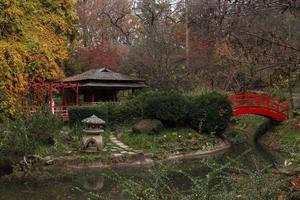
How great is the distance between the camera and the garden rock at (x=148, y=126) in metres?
20.1

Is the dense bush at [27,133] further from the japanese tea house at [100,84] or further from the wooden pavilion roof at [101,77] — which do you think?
the wooden pavilion roof at [101,77]

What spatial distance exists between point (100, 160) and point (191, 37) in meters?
22.0

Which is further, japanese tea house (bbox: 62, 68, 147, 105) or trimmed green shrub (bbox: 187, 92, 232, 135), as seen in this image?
japanese tea house (bbox: 62, 68, 147, 105)

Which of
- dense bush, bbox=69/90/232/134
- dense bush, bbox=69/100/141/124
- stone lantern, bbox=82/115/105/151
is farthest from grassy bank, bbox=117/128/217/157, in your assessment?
stone lantern, bbox=82/115/105/151

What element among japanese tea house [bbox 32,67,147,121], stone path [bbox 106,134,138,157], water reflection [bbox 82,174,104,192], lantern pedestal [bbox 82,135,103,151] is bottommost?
water reflection [bbox 82,174,104,192]

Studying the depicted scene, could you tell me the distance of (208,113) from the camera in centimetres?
2134

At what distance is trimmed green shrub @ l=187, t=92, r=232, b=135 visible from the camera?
70.0ft

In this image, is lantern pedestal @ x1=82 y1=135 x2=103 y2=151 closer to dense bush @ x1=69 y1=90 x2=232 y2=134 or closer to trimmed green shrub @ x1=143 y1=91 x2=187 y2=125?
dense bush @ x1=69 y1=90 x2=232 y2=134

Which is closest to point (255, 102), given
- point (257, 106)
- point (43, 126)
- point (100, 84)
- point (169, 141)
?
point (257, 106)

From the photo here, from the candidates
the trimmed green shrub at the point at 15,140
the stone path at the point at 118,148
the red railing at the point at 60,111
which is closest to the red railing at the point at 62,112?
the red railing at the point at 60,111

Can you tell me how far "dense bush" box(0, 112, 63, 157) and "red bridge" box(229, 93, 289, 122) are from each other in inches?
414

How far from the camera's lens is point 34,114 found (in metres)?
16.2

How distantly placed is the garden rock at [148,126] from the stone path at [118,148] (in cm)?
104

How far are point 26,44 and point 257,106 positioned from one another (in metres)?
12.3
